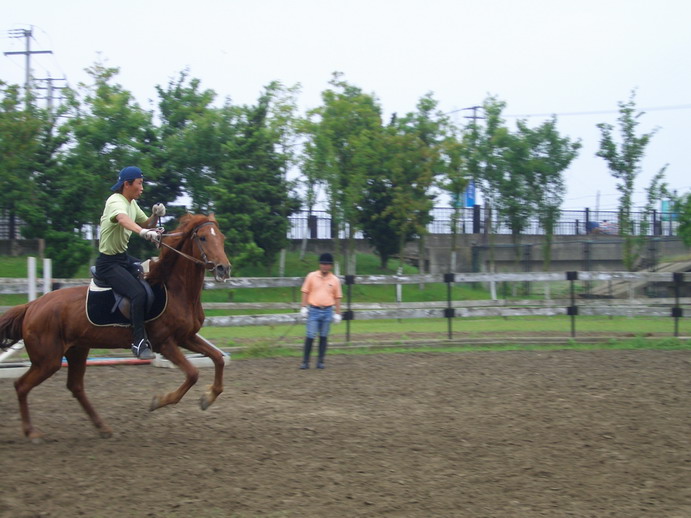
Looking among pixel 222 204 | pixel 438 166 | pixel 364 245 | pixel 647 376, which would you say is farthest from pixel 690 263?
pixel 647 376

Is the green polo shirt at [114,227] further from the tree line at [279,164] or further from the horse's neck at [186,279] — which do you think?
the tree line at [279,164]

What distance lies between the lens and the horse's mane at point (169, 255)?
23.5 feet

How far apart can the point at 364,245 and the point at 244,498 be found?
30.9m

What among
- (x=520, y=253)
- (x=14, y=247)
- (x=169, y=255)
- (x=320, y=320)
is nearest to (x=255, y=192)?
(x=14, y=247)

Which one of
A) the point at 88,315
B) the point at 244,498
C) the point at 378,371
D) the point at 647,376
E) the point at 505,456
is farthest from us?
the point at 378,371

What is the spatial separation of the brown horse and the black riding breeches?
17 centimetres

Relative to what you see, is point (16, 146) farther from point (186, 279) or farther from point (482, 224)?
point (482, 224)

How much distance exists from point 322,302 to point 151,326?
15.6ft

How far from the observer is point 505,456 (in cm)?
603

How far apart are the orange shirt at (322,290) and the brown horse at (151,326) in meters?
4.31

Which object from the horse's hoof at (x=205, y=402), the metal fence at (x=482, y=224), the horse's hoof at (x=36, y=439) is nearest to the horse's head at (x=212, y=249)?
the horse's hoof at (x=205, y=402)

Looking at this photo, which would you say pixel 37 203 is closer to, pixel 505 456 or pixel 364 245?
pixel 364 245

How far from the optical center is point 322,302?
37.7ft

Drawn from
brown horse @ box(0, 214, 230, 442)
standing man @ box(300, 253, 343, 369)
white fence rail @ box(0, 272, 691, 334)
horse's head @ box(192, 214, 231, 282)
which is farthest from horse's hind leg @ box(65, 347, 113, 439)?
white fence rail @ box(0, 272, 691, 334)
